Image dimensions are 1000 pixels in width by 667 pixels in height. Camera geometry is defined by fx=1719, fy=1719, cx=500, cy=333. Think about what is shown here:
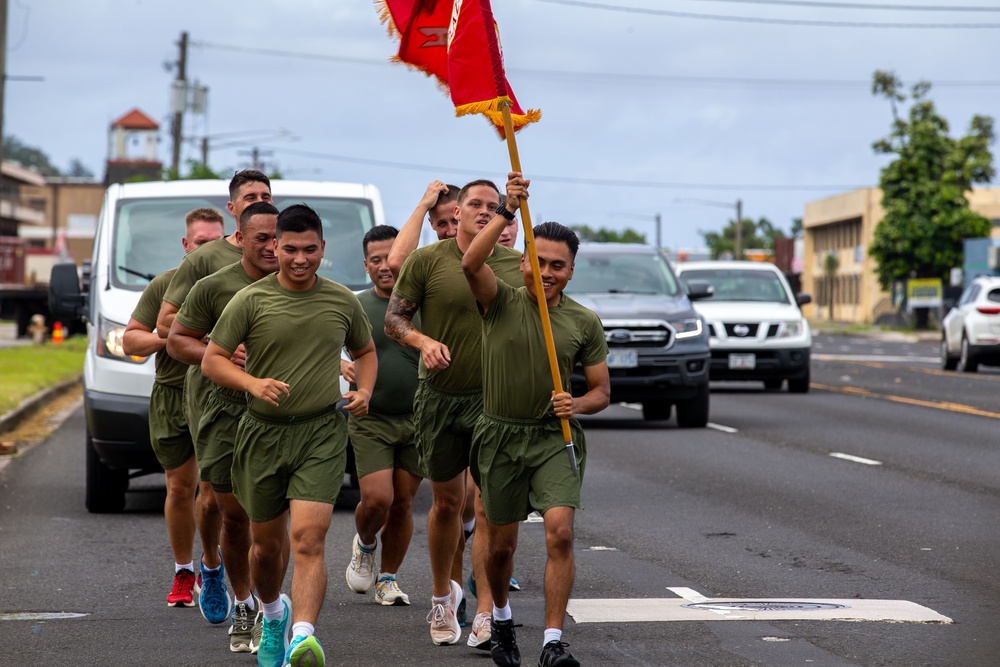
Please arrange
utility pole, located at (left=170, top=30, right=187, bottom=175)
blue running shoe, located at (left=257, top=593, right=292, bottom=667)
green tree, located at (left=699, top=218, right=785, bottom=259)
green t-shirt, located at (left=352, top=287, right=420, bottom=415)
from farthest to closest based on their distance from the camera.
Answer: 1. green tree, located at (left=699, top=218, right=785, bottom=259)
2. utility pole, located at (left=170, top=30, right=187, bottom=175)
3. green t-shirt, located at (left=352, top=287, right=420, bottom=415)
4. blue running shoe, located at (left=257, top=593, right=292, bottom=667)

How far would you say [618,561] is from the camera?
9359 millimetres

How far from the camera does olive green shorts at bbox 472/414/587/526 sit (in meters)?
6.64

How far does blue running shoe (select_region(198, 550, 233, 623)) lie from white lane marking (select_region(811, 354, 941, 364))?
96.6 feet

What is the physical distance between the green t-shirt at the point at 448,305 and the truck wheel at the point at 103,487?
483 centimetres

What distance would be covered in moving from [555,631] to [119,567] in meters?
3.69

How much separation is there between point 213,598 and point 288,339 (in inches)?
66.4

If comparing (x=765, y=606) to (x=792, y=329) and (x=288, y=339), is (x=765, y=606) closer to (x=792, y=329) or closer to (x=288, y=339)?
(x=288, y=339)

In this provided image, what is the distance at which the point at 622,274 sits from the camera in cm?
1941

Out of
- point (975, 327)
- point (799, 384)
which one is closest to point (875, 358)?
point (975, 327)

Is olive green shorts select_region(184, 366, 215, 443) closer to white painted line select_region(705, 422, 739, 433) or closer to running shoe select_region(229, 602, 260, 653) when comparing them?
running shoe select_region(229, 602, 260, 653)

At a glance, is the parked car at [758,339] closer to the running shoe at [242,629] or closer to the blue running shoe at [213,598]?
the blue running shoe at [213,598]

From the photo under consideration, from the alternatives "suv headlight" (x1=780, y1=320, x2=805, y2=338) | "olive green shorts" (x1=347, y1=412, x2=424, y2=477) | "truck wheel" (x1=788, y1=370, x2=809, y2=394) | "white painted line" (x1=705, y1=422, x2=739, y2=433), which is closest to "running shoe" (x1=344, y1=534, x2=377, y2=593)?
"olive green shorts" (x1=347, y1=412, x2=424, y2=477)

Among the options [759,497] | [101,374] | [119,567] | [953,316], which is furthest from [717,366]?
[119,567]

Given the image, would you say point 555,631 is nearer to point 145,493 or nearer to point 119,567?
point 119,567
